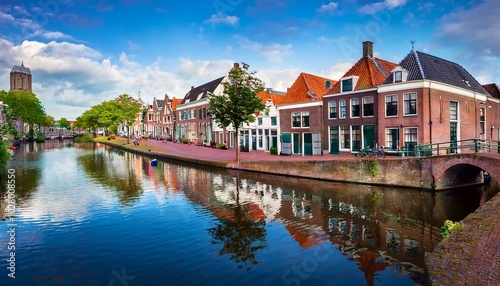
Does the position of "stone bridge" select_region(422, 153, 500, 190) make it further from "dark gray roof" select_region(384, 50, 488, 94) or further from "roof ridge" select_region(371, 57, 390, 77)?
"roof ridge" select_region(371, 57, 390, 77)

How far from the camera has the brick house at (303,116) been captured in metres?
32.0

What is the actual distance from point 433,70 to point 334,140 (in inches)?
399

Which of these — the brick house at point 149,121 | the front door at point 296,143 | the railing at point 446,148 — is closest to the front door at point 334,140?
the front door at point 296,143

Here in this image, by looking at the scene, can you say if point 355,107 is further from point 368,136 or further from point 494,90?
point 494,90

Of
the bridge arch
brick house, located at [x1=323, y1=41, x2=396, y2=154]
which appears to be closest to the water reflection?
the bridge arch

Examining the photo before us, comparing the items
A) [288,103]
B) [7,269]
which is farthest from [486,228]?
[288,103]

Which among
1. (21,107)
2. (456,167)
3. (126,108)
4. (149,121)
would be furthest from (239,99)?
(21,107)

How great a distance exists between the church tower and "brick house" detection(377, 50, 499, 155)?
146 m

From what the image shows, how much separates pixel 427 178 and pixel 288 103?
17.9m

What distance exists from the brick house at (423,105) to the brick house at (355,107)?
1.36m

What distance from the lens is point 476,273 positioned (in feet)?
21.9

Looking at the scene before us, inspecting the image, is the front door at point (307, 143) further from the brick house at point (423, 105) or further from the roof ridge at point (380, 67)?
the roof ridge at point (380, 67)

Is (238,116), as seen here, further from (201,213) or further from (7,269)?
(7,269)

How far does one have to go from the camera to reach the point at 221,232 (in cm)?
1248
